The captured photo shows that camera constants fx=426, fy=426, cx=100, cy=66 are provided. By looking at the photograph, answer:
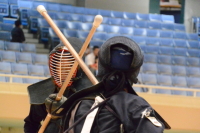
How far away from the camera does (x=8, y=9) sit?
22.1 ft

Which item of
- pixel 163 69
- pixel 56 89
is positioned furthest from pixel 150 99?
pixel 56 89

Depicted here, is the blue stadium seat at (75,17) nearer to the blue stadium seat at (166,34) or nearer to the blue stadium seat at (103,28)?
the blue stadium seat at (103,28)

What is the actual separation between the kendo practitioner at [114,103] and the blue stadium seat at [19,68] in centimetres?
378

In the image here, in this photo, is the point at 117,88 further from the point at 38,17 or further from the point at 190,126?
the point at 38,17

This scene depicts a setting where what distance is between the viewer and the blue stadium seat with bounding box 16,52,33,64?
525 cm

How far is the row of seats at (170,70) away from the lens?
596 centimetres

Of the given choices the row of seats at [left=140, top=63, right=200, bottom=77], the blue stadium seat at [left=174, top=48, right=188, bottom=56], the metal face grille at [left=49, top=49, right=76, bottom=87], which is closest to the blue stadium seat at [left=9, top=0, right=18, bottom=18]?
the row of seats at [left=140, top=63, right=200, bottom=77]

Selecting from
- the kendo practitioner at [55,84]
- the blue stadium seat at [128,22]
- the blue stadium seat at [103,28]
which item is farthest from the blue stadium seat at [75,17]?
the kendo practitioner at [55,84]

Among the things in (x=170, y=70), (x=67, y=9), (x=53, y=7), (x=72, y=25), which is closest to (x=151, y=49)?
(x=170, y=70)

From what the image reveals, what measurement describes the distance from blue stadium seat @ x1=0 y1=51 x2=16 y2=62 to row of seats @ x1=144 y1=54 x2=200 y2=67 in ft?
6.49

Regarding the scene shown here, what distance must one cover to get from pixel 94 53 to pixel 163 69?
157 centimetres

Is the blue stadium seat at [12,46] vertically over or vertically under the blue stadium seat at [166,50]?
over

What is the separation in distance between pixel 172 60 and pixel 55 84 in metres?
5.09

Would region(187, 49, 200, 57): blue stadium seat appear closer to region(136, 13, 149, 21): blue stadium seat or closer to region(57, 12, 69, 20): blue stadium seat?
region(136, 13, 149, 21): blue stadium seat
